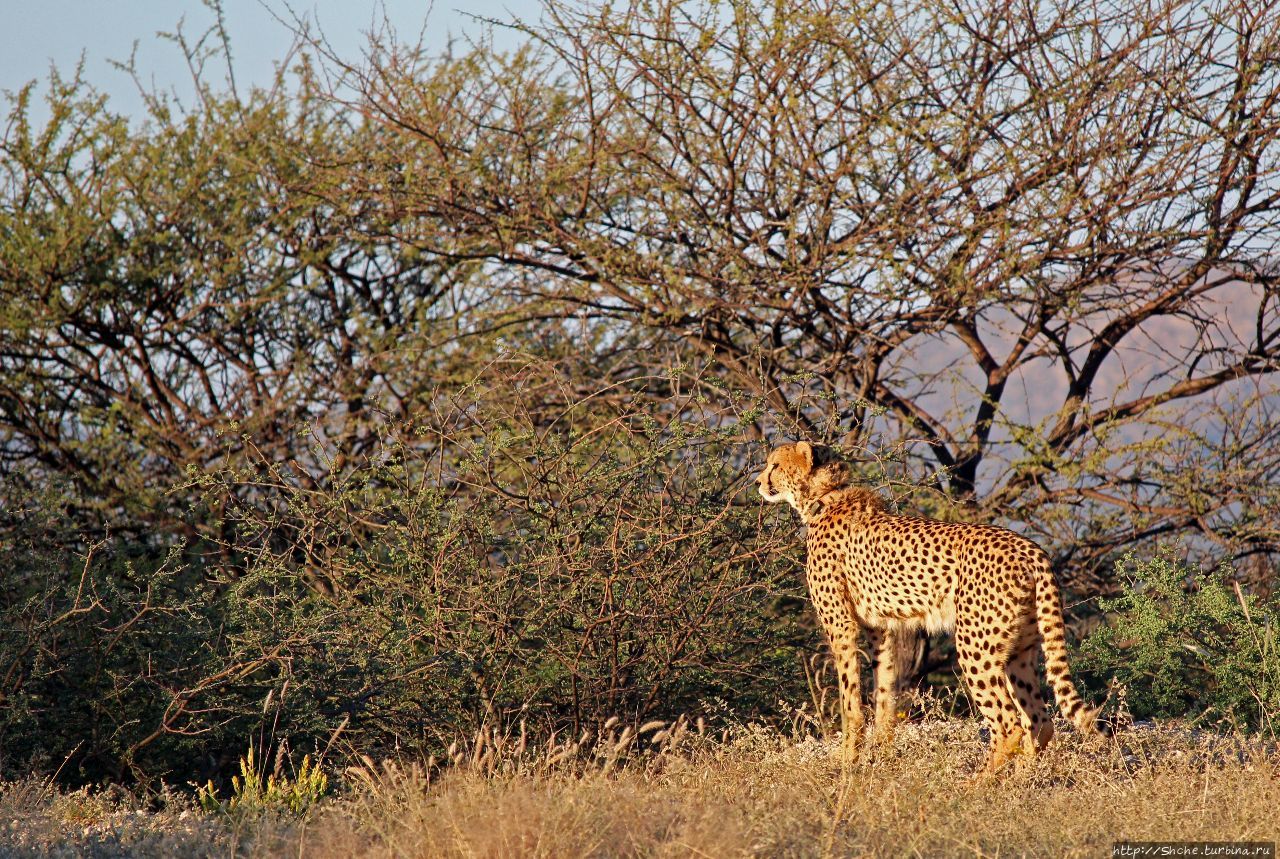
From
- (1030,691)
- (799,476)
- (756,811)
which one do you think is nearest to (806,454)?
(799,476)

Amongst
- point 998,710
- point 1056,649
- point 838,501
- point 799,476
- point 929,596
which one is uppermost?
point 799,476

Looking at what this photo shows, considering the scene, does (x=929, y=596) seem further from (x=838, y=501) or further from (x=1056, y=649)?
(x=838, y=501)

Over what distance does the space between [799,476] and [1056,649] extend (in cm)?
162

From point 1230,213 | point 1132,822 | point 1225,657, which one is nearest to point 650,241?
point 1230,213

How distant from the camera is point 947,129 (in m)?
8.08

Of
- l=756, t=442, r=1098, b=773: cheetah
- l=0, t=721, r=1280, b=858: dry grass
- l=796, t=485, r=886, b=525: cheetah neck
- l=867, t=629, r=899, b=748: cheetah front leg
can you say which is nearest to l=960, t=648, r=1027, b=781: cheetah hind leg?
l=756, t=442, r=1098, b=773: cheetah

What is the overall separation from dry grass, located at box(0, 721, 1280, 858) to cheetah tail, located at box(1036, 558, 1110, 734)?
16 cm

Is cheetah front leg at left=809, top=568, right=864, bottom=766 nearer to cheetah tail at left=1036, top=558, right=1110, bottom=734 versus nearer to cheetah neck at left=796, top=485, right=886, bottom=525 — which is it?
cheetah neck at left=796, top=485, right=886, bottom=525

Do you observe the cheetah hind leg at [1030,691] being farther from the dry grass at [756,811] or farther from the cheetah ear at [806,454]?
the cheetah ear at [806,454]

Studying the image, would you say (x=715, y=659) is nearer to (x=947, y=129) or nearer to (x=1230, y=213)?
(x=947, y=129)

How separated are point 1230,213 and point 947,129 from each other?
5.92 feet

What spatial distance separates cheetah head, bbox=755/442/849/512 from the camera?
6.62m

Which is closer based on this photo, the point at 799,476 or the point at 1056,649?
the point at 1056,649

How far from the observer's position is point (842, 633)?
20.7ft
